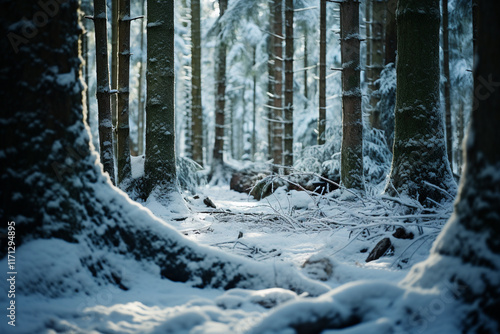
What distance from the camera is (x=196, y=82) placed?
47.3 ft

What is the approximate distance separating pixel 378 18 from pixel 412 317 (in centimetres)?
1114

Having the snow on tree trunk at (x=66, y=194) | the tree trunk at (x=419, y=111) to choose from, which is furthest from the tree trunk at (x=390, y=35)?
the snow on tree trunk at (x=66, y=194)

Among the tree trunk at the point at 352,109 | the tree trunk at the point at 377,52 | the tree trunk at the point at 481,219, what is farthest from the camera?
the tree trunk at the point at 377,52

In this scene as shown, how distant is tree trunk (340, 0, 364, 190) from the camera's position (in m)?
7.00

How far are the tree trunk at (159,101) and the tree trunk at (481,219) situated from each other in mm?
5340

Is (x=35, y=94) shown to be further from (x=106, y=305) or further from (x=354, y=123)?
(x=354, y=123)

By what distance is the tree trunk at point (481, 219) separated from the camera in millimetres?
1583

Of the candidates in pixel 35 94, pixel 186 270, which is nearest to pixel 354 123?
pixel 186 270

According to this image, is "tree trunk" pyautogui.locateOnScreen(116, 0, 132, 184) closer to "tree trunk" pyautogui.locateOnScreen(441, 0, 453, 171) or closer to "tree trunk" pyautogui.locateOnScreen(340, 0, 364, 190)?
"tree trunk" pyautogui.locateOnScreen(340, 0, 364, 190)

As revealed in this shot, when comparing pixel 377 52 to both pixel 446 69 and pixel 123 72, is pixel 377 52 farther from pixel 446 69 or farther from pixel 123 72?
pixel 123 72

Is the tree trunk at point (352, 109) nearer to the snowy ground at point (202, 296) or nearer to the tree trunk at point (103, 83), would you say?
the snowy ground at point (202, 296)

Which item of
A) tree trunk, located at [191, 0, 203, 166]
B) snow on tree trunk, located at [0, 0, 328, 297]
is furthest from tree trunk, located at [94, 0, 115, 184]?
tree trunk, located at [191, 0, 203, 166]

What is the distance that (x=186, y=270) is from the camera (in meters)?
2.65

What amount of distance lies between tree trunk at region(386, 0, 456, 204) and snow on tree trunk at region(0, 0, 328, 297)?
2.72m
